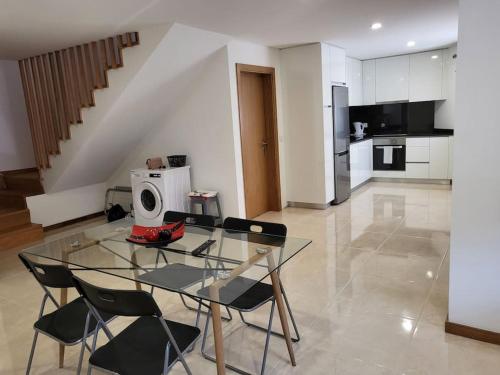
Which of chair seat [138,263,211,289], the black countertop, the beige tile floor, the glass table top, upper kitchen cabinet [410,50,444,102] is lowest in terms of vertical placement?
the beige tile floor

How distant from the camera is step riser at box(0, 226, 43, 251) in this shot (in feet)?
15.4

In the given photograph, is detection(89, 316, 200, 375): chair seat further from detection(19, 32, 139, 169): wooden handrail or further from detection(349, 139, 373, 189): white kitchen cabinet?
detection(349, 139, 373, 189): white kitchen cabinet

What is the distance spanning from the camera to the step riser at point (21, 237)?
4695 mm

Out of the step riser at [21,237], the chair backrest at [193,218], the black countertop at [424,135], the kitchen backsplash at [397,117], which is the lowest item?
the step riser at [21,237]

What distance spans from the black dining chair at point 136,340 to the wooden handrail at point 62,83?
3029 millimetres

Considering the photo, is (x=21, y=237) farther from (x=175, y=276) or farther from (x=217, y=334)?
(x=217, y=334)

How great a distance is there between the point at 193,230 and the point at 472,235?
1.80 m

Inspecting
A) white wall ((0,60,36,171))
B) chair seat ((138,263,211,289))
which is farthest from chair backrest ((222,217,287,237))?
white wall ((0,60,36,171))

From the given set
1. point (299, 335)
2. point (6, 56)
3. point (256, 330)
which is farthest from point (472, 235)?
point (6, 56)

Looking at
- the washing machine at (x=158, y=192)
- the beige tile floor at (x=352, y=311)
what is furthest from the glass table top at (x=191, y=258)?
the washing machine at (x=158, y=192)

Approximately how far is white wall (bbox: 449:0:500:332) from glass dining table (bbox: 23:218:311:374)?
3.11 feet

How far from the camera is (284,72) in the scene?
18.0ft

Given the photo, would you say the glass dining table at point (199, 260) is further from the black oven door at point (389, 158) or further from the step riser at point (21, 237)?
the black oven door at point (389, 158)

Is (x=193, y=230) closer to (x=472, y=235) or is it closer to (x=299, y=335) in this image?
(x=299, y=335)
